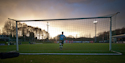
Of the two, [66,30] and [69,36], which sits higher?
[66,30]

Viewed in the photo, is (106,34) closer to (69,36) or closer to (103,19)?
(103,19)

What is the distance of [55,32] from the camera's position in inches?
281

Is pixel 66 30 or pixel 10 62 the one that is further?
pixel 66 30

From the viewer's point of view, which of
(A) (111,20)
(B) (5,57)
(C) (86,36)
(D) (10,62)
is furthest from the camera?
(C) (86,36)

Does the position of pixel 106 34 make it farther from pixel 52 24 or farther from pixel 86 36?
pixel 52 24

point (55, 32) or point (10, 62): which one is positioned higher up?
point (55, 32)

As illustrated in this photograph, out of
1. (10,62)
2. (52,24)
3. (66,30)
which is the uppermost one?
→ (52,24)

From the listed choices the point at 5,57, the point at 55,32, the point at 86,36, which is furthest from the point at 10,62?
the point at 86,36

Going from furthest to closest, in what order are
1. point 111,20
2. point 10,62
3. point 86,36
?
point 86,36 → point 111,20 → point 10,62

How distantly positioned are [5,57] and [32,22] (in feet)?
12.9

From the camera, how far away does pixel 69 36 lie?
24.6 ft

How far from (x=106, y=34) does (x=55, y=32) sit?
5231 millimetres

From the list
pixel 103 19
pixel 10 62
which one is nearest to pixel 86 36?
pixel 103 19

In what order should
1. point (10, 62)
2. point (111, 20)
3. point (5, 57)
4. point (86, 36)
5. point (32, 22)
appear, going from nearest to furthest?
point (10, 62) < point (5, 57) < point (111, 20) < point (86, 36) < point (32, 22)
